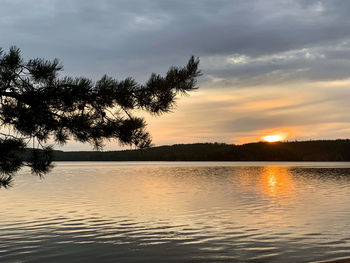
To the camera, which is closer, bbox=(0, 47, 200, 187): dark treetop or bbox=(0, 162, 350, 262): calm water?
bbox=(0, 47, 200, 187): dark treetop

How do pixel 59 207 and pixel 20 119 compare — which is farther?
pixel 59 207

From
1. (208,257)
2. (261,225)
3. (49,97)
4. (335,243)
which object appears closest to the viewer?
(49,97)

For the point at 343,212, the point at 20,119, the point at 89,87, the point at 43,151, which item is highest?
the point at 89,87

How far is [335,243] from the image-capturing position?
62.0 ft

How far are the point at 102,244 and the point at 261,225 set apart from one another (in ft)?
33.2

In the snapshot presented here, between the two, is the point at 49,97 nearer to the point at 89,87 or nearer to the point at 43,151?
the point at 89,87

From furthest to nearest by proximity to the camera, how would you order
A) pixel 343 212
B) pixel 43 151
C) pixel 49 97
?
1. pixel 343 212
2. pixel 43 151
3. pixel 49 97

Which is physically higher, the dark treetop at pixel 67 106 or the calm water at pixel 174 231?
the dark treetop at pixel 67 106

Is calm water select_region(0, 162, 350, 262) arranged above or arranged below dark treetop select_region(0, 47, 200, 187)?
below

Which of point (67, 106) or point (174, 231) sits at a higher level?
point (67, 106)

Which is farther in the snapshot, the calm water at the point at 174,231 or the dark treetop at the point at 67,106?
the calm water at the point at 174,231

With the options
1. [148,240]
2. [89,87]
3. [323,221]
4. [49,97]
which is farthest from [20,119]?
[323,221]

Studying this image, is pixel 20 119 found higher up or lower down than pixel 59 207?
higher up

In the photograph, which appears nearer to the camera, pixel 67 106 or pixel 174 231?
pixel 67 106
